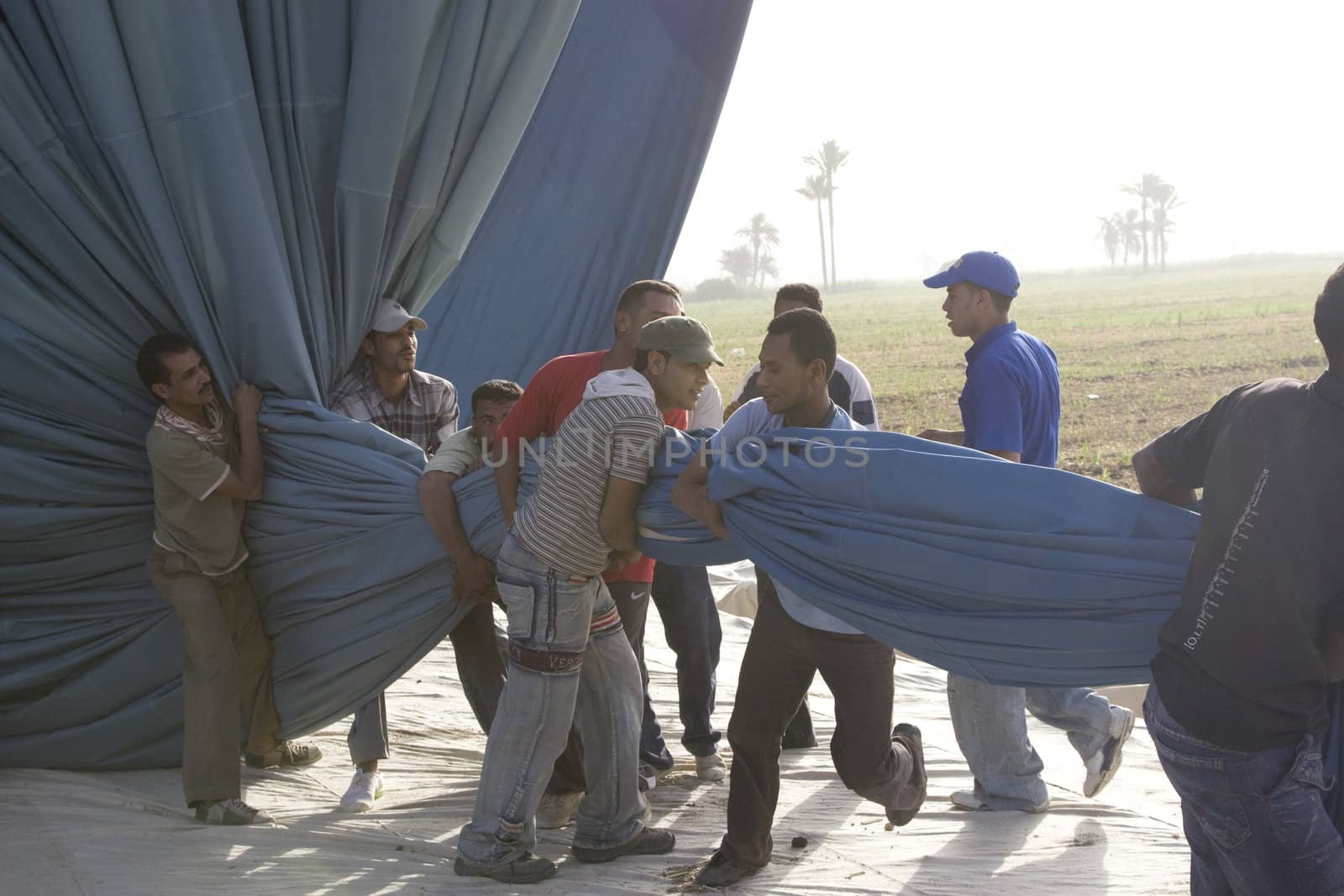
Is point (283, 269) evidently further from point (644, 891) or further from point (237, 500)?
point (644, 891)

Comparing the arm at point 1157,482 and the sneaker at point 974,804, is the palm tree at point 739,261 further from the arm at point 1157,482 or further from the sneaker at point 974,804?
A: the arm at point 1157,482

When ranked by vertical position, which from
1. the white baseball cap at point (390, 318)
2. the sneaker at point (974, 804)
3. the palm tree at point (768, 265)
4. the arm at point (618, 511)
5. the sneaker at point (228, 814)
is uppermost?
the palm tree at point (768, 265)

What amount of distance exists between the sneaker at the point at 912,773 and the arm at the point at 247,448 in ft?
6.93

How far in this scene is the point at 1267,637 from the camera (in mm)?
2350

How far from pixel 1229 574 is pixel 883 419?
1548 centimetres

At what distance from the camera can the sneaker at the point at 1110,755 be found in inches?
162

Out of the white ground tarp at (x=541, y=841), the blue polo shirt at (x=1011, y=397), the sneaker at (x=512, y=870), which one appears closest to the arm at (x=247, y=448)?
the white ground tarp at (x=541, y=841)

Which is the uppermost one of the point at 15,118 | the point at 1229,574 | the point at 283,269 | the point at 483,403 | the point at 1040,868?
the point at 15,118

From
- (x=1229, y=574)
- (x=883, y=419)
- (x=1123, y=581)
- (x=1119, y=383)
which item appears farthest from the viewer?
(x=1119, y=383)

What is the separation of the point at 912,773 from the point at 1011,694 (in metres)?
0.64

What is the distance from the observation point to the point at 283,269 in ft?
13.1

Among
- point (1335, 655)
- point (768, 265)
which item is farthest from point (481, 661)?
point (768, 265)

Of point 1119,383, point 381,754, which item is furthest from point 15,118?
point 1119,383

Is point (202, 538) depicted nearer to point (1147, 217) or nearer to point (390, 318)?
point (390, 318)
